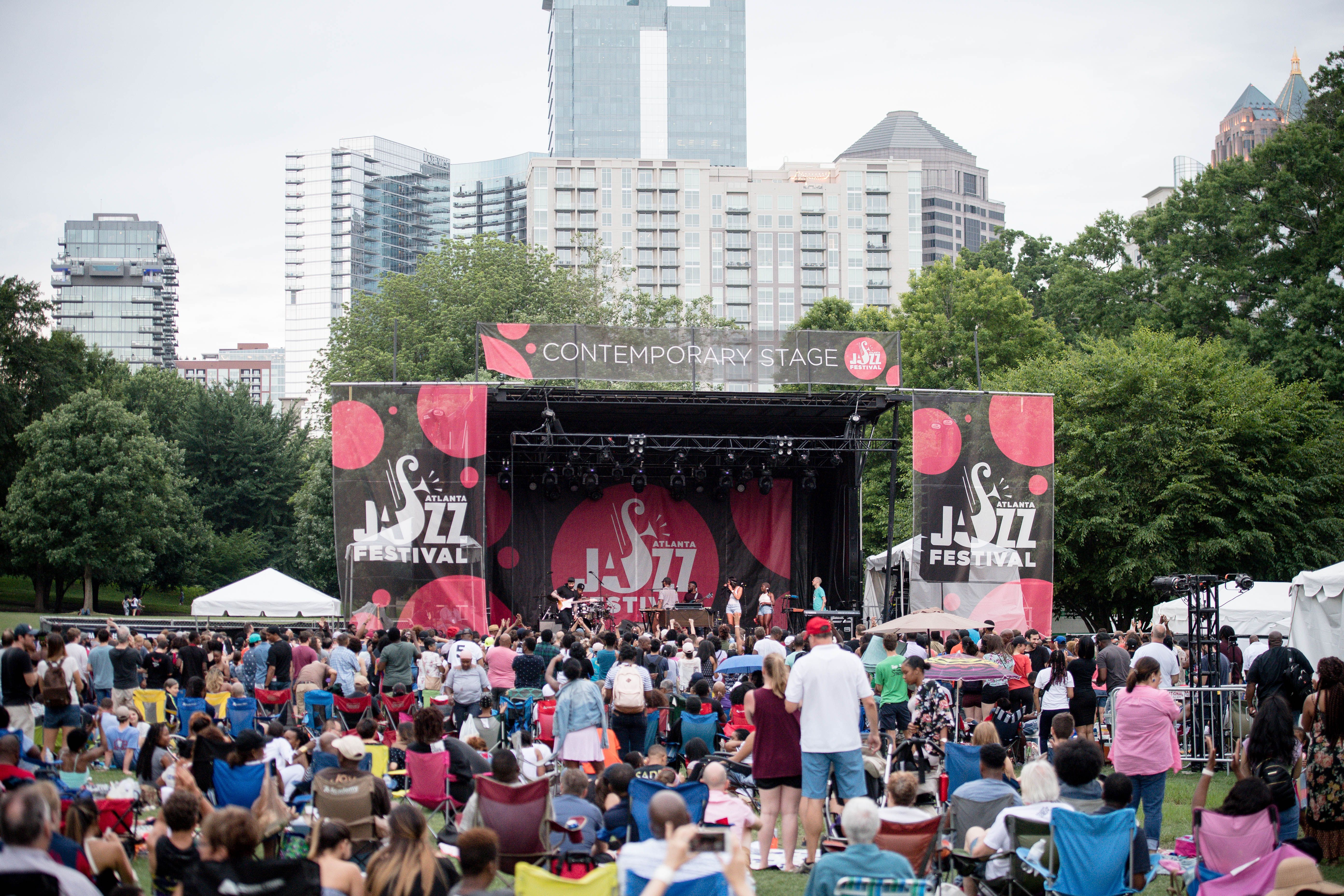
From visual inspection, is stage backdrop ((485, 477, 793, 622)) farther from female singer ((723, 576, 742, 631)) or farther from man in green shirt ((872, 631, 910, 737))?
man in green shirt ((872, 631, 910, 737))

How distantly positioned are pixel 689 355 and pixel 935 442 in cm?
412

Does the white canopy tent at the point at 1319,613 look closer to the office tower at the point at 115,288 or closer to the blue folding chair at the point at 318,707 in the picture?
the blue folding chair at the point at 318,707

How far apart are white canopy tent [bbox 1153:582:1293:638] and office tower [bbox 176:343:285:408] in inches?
5354

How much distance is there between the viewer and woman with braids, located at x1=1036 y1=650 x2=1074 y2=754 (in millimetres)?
8891

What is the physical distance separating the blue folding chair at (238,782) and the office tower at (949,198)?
9668 cm

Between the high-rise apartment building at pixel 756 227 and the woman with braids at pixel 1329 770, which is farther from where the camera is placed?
the high-rise apartment building at pixel 756 227

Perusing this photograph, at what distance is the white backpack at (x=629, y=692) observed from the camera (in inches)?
312

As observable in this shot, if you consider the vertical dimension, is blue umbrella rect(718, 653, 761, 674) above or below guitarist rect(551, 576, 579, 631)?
above

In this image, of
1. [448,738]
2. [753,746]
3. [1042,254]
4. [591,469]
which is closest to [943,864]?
[753,746]

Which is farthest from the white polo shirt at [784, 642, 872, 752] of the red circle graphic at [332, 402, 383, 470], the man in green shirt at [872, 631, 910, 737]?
the red circle graphic at [332, 402, 383, 470]

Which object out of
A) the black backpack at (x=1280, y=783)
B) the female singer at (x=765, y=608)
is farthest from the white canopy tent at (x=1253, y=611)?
the black backpack at (x=1280, y=783)

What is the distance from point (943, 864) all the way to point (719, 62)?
112846mm

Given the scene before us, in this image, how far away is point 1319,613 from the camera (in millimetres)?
11445

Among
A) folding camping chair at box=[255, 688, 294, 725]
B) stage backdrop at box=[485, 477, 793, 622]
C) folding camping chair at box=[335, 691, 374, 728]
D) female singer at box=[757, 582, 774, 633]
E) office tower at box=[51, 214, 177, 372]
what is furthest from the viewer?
office tower at box=[51, 214, 177, 372]
